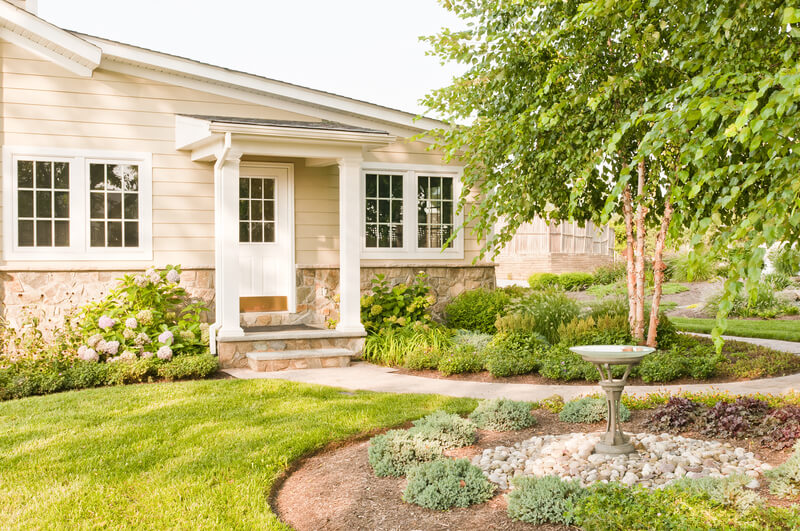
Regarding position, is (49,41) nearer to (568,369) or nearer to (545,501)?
(568,369)

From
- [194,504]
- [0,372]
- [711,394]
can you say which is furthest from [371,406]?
[0,372]

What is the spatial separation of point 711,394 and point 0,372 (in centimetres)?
700

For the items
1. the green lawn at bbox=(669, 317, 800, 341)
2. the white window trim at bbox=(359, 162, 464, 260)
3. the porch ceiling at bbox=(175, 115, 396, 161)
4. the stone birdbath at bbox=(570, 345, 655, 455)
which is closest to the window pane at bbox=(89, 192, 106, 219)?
the porch ceiling at bbox=(175, 115, 396, 161)

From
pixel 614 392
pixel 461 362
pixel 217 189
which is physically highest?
pixel 217 189

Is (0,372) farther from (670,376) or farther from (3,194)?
(670,376)

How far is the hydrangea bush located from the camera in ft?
26.9

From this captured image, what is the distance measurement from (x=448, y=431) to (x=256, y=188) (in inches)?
237

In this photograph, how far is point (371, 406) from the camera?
6438 millimetres

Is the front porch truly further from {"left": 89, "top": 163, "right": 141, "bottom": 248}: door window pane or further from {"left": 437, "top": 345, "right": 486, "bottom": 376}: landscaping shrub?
{"left": 437, "top": 345, "right": 486, "bottom": 376}: landscaping shrub

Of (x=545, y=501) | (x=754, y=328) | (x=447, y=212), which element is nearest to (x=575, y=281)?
A: (x=754, y=328)

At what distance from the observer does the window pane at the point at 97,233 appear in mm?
9219

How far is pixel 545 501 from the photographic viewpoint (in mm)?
3705

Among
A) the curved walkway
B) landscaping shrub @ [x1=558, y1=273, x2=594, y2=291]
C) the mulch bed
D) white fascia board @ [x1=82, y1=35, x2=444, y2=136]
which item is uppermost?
white fascia board @ [x1=82, y1=35, x2=444, y2=136]

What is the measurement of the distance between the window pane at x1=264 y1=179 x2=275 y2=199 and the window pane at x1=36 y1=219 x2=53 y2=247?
2.81 metres
